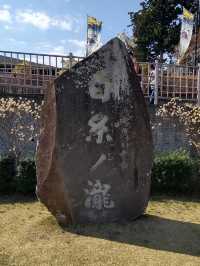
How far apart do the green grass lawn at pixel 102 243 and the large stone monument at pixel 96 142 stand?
9.7 inches

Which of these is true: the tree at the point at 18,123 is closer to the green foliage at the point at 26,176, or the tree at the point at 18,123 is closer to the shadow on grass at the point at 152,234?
the green foliage at the point at 26,176

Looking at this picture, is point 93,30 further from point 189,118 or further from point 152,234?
point 152,234

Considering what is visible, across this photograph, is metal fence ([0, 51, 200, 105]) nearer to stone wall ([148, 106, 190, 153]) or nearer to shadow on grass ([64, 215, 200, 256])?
stone wall ([148, 106, 190, 153])

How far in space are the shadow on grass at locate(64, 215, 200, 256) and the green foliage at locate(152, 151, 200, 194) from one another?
2776 millimetres

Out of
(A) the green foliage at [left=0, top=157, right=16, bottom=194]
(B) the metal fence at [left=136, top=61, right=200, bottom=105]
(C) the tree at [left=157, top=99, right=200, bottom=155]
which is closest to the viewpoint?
(A) the green foliage at [left=0, top=157, right=16, bottom=194]

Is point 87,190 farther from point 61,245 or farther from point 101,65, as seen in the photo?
point 101,65

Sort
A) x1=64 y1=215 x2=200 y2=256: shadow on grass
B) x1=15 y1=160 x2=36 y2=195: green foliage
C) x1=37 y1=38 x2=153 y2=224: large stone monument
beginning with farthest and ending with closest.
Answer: x1=15 y1=160 x2=36 y2=195: green foliage
x1=37 y1=38 x2=153 y2=224: large stone monument
x1=64 y1=215 x2=200 y2=256: shadow on grass

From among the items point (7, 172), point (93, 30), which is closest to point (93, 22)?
point (93, 30)

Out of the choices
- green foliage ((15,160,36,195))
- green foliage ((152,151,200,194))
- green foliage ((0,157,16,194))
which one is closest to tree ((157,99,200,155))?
green foliage ((152,151,200,194))

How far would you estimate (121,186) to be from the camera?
576 centimetres

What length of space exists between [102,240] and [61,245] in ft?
1.66

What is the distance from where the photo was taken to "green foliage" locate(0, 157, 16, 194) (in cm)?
852

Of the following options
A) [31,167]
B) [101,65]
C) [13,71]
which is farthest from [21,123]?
[101,65]

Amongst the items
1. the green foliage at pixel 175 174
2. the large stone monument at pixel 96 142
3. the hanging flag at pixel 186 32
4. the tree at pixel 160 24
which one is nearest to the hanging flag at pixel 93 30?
the hanging flag at pixel 186 32
